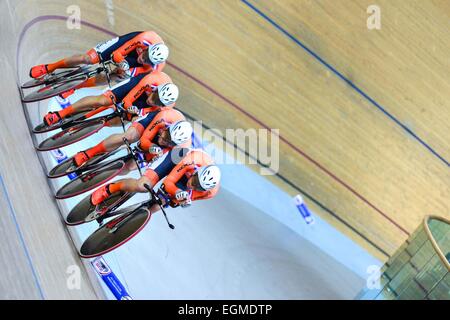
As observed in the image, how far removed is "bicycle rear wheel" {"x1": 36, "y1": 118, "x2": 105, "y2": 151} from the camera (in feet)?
13.9

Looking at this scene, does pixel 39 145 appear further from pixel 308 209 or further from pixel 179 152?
pixel 308 209

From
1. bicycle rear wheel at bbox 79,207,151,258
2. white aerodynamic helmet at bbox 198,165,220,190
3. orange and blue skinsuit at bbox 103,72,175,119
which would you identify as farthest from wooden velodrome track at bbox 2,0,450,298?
bicycle rear wheel at bbox 79,207,151,258

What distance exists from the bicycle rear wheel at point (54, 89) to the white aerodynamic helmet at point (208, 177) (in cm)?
137

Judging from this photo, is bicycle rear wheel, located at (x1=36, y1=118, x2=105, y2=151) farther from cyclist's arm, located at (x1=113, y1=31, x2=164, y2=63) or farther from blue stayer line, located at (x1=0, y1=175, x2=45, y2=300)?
blue stayer line, located at (x1=0, y1=175, x2=45, y2=300)

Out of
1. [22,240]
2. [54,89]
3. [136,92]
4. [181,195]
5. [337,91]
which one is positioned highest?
[337,91]

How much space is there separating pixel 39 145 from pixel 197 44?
2108mm

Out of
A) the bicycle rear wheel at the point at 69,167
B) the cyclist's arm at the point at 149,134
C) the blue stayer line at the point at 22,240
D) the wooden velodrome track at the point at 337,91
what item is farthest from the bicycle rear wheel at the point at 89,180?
the wooden velodrome track at the point at 337,91

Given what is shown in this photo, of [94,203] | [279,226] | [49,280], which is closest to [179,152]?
[94,203]

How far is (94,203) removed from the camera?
3.97 metres

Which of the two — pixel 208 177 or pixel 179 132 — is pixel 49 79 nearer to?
pixel 179 132

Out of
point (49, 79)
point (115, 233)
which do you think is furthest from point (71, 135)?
point (115, 233)

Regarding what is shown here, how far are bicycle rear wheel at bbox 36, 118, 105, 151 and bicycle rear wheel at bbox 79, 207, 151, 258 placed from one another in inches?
30.6

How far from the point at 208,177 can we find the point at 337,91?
256 centimetres

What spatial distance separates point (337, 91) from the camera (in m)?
5.99
